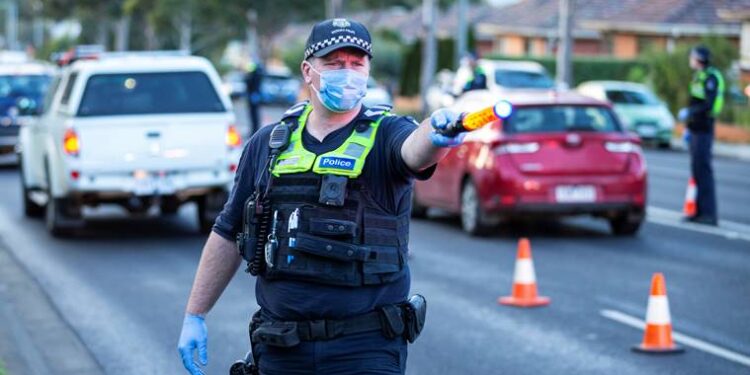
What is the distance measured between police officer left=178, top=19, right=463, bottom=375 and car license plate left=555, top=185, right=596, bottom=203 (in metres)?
10.5

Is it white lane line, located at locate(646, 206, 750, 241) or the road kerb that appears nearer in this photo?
the road kerb

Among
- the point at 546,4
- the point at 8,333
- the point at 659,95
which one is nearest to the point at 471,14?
the point at 546,4

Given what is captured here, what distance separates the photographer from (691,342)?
9.45m

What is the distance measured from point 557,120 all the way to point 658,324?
6.39 m

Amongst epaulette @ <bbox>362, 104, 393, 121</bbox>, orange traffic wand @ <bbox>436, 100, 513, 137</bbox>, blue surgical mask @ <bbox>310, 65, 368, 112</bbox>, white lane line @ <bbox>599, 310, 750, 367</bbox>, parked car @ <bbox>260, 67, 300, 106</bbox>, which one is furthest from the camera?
parked car @ <bbox>260, 67, 300, 106</bbox>

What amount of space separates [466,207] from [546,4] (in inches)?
2241

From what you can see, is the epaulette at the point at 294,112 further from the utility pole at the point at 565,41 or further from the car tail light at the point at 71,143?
the utility pole at the point at 565,41

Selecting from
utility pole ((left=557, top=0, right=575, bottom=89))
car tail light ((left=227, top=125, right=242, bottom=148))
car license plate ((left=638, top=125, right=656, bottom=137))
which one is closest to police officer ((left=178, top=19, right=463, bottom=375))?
car tail light ((left=227, top=125, right=242, bottom=148))

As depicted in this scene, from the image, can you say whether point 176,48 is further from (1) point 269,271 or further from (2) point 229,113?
(1) point 269,271

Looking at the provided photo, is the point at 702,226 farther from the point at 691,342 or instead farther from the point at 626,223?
the point at 691,342

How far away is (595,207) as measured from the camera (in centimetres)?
1516

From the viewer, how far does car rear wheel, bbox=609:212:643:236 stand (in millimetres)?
15467

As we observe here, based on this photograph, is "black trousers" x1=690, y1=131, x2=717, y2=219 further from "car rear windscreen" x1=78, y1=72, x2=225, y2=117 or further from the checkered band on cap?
the checkered band on cap

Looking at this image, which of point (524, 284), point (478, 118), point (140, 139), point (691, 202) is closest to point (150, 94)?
point (140, 139)
